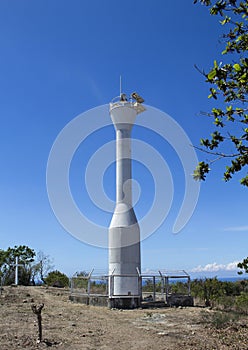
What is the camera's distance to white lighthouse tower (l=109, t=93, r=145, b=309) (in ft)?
62.0

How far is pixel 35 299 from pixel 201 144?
16.5m

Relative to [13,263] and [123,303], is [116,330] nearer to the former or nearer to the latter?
[123,303]

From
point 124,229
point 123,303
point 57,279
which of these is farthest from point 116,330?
point 57,279

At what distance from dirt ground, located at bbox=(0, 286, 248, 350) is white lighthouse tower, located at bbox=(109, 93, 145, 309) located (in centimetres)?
210

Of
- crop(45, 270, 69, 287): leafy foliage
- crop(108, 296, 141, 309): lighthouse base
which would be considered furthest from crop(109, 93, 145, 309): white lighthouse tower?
crop(45, 270, 69, 287): leafy foliage

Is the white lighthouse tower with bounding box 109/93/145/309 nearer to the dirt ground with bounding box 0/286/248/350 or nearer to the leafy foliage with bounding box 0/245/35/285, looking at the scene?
the dirt ground with bounding box 0/286/248/350

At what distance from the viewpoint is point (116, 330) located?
11.8 metres

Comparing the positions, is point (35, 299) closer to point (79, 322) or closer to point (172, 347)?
point (79, 322)

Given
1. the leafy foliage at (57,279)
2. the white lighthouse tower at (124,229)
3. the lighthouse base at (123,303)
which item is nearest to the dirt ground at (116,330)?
the lighthouse base at (123,303)

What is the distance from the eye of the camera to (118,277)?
19344 mm

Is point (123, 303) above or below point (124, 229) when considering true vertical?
below

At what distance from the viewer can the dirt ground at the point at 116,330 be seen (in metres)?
9.61

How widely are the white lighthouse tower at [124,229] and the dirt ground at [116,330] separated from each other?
2.10 meters

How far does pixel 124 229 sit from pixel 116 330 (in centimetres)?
825
